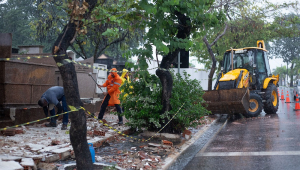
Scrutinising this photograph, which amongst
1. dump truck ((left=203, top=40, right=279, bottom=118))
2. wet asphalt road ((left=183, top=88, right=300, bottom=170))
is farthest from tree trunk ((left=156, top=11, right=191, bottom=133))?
dump truck ((left=203, top=40, right=279, bottom=118))

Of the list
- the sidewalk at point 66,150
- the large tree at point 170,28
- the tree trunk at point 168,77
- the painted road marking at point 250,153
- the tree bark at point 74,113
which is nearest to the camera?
the tree bark at point 74,113

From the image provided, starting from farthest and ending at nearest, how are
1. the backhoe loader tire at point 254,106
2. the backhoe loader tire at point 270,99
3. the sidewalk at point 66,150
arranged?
the backhoe loader tire at point 270,99 → the backhoe loader tire at point 254,106 → the sidewalk at point 66,150

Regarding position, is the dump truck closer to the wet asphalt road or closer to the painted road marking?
the wet asphalt road

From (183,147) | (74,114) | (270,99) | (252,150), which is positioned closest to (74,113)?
(74,114)

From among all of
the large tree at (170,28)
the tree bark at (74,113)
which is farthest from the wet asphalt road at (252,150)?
the tree bark at (74,113)

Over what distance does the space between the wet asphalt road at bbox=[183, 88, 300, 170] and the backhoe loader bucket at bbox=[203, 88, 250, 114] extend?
175 centimetres

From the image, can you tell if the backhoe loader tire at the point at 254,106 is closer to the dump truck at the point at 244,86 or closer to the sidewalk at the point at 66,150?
the dump truck at the point at 244,86

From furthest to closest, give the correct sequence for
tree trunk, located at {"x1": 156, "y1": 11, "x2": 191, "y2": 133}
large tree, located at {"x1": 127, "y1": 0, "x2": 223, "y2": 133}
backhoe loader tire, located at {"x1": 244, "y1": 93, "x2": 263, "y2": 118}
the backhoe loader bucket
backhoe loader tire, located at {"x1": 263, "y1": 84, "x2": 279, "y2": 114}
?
backhoe loader tire, located at {"x1": 263, "y1": 84, "x2": 279, "y2": 114}, backhoe loader tire, located at {"x1": 244, "y1": 93, "x2": 263, "y2": 118}, the backhoe loader bucket, tree trunk, located at {"x1": 156, "y1": 11, "x2": 191, "y2": 133}, large tree, located at {"x1": 127, "y1": 0, "x2": 223, "y2": 133}

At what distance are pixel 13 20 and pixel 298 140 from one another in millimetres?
33480

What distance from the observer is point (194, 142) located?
333 inches

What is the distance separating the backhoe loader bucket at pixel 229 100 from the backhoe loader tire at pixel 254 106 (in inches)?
27.7

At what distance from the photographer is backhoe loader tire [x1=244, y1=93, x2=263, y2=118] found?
13.5m

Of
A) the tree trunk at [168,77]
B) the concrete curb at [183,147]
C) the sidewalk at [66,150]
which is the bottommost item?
the concrete curb at [183,147]

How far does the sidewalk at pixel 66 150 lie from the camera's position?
560cm
